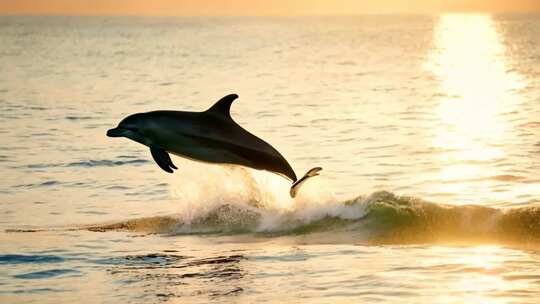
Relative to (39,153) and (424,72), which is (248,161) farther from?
(424,72)

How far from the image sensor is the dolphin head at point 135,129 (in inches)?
771

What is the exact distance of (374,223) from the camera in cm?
2119

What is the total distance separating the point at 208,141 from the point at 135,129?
1218 mm

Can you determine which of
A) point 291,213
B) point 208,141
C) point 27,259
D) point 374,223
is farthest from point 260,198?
point 27,259

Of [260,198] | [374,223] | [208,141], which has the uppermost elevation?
[208,141]

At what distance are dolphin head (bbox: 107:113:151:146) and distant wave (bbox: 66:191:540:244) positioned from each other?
7.44ft

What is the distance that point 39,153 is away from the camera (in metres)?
34.2

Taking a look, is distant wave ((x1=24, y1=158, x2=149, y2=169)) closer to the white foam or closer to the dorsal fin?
the white foam

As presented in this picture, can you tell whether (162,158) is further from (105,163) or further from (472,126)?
(472,126)

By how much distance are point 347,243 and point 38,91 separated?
47.2 metres

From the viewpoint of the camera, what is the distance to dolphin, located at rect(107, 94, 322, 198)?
19.4 m

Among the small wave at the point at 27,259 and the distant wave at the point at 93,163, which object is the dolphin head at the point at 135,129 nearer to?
the small wave at the point at 27,259

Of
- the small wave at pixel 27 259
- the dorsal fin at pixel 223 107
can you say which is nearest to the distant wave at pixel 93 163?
the dorsal fin at pixel 223 107

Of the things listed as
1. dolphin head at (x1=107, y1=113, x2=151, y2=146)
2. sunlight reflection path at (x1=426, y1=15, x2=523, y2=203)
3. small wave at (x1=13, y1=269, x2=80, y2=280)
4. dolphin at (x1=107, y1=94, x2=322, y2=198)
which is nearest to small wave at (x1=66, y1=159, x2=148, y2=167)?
sunlight reflection path at (x1=426, y1=15, x2=523, y2=203)
